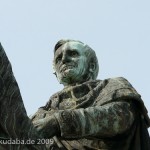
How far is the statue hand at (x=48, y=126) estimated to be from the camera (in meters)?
11.9

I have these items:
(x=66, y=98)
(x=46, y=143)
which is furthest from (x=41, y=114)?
(x=46, y=143)

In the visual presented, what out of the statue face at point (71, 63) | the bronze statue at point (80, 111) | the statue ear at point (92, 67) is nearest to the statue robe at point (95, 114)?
the bronze statue at point (80, 111)

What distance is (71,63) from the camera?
1355 centimetres

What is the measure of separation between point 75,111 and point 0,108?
1.34 meters

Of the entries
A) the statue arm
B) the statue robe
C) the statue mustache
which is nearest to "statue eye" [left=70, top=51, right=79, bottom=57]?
the statue mustache

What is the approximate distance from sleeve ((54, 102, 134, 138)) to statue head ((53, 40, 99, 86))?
2.97 ft

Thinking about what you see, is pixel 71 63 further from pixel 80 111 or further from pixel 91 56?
pixel 80 111

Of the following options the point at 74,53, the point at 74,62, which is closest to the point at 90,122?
the point at 74,62

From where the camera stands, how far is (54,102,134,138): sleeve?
39.7ft

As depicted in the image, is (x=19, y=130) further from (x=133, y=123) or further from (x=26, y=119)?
(x=133, y=123)

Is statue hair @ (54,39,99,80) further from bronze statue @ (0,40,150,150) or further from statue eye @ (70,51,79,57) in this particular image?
statue eye @ (70,51,79,57)

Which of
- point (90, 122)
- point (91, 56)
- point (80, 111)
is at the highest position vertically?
point (91, 56)

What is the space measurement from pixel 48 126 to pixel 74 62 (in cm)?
170

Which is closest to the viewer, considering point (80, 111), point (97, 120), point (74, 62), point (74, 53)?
point (80, 111)
